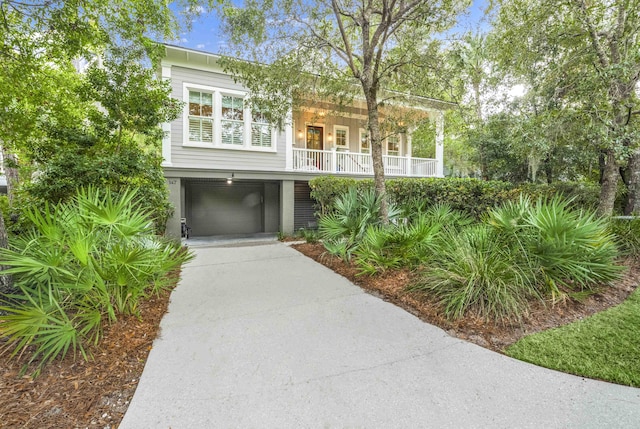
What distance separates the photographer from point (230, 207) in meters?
12.4

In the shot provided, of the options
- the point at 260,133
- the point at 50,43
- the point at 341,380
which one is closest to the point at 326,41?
the point at 260,133

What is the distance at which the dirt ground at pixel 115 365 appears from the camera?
1978 millimetres

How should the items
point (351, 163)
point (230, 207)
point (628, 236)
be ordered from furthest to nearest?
point (230, 207)
point (351, 163)
point (628, 236)

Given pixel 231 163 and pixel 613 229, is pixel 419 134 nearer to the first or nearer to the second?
pixel 613 229

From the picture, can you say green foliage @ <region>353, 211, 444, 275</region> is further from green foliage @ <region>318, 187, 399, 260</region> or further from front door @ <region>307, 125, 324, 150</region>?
front door @ <region>307, 125, 324, 150</region>

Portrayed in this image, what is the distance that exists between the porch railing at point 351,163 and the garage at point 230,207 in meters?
2.11

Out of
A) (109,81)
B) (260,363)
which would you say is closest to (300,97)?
(109,81)

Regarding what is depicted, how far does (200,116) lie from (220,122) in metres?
0.65

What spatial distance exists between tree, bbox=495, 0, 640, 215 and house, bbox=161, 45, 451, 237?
236 centimetres

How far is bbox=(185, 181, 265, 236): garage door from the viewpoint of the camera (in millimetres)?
11867

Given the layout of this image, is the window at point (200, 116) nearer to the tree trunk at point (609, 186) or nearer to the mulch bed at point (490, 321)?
the mulch bed at point (490, 321)

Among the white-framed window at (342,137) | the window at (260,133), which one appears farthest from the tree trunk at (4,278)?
the white-framed window at (342,137)

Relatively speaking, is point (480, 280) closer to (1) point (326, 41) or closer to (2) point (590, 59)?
Answer: (1) point (326, 41)

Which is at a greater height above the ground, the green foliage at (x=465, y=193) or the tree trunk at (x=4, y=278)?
the green foliage at (x=465, y=193)
